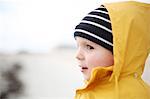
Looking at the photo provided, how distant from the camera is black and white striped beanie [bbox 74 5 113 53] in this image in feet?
3.26

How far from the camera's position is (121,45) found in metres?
0.96

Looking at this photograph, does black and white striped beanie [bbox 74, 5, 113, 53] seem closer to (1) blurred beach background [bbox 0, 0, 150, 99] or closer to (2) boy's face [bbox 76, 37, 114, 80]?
(2) boy's face [bbox 76, 37, 114, 80]

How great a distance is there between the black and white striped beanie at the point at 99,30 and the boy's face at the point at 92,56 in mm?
17

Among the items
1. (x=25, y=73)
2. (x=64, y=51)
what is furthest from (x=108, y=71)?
(x=25, y=73)

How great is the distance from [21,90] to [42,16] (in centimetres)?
35

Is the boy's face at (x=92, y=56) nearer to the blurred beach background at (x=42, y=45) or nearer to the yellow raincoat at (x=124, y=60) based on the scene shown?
the yellow raincoat at (x=124, y=60)

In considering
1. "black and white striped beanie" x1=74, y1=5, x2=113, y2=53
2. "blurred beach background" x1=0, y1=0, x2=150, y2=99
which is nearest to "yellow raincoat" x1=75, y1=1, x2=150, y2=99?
"black and white striped beanie" x1=74, y1=5, x2=113, y2=53

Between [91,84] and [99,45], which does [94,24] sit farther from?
[91,84]

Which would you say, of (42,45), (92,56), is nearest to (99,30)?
(92,56)

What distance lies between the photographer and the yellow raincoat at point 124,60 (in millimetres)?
958

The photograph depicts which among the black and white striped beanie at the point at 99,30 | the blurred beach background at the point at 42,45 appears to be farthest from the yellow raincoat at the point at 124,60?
the blurred beach background at the point at 42,45

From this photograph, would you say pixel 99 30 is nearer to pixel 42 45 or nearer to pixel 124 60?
pixel 124 60

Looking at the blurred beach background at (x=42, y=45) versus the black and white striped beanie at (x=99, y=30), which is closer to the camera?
the black and white striped beanie at (x=99, y=30)

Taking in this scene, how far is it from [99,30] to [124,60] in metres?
0.12
